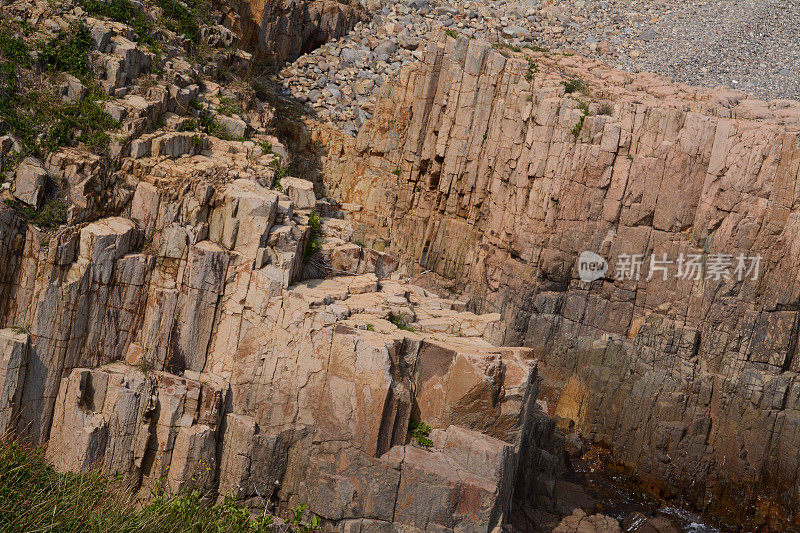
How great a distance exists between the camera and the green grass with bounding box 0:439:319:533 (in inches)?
551

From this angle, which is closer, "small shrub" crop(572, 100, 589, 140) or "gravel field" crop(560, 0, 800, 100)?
"small shrub" crop(572, 100, 589, 140)

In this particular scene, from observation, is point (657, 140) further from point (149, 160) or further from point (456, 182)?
point (149, 160)

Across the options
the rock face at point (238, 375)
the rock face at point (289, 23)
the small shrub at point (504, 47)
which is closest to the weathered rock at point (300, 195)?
the rock face at point (238, 375)

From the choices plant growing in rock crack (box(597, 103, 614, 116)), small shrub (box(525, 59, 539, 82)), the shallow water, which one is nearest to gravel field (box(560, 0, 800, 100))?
small shrub (box(525, 59, 539, 82))

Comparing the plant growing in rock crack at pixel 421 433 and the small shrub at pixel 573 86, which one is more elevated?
the small shrub at pixel 573 86

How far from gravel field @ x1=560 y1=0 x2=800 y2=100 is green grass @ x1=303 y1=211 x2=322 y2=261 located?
21810 mm

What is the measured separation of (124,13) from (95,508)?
15.2 metres

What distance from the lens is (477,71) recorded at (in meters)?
31.6

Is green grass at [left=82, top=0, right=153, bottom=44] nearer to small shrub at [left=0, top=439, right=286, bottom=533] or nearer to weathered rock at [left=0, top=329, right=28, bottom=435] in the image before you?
weathered rock at [left=0, top=329, right=28, bottom=435]

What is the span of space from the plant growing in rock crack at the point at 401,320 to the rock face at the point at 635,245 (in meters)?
10.1

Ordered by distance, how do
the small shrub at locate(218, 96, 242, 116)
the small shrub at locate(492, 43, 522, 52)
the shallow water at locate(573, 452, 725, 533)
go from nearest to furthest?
the small shrub at locate(218, 96, 242, 116) → the shallow water at locate(573, 452, 725, 533) → the small shrub at locate(492, 43, 522, 52)

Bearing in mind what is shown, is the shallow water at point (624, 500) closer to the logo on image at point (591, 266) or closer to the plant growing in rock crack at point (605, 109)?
the logo on image at point (591, 266)

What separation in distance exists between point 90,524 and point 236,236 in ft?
23.9

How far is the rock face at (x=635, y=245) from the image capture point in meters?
25.8
